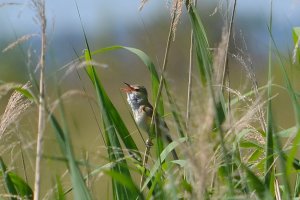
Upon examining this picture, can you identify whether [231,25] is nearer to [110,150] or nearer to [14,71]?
[110,150]

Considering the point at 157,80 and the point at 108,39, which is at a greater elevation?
the point at 157,80

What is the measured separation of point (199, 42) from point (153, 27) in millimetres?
22473

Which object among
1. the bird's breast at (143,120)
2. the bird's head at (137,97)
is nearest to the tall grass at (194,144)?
the bird's breast at (143,120)

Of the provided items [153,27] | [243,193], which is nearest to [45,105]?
[243,193]

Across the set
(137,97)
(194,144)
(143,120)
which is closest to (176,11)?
(194,144)

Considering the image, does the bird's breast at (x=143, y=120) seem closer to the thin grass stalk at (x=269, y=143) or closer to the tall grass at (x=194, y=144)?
the tall grass at (x=194, y=144)

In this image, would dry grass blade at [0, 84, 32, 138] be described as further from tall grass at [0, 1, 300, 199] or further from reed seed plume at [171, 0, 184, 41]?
reed seed plume at [171, 0, 184, 41]

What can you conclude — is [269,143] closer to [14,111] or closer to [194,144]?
[194,144]

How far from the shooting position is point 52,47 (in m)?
2.39

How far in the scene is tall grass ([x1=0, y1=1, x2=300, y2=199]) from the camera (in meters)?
2.17

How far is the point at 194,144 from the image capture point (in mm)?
2143

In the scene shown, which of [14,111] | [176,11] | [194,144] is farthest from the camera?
[176,11]

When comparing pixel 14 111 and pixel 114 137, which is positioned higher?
pixel 14 111

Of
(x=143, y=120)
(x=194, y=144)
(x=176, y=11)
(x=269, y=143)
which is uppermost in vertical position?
(x=176, y=11)
